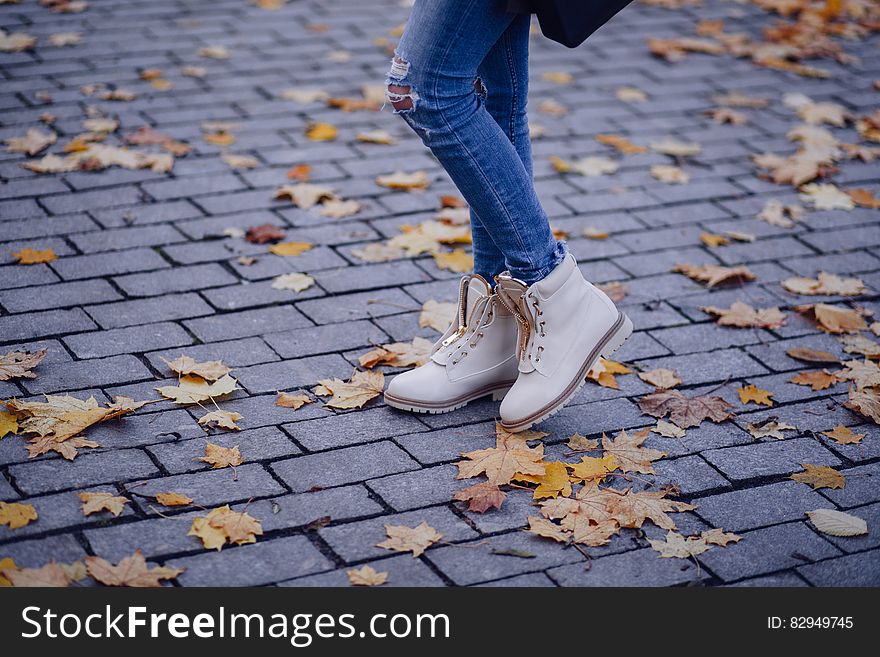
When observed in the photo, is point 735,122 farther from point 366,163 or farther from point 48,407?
point 48,407

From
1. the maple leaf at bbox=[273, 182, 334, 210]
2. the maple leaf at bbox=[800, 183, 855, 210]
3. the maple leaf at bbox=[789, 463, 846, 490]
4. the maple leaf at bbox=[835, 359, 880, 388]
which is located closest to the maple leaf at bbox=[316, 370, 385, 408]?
the maple leaf at bbox=[789, 463, 846, 490]

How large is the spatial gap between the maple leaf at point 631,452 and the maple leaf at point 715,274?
1004 mm

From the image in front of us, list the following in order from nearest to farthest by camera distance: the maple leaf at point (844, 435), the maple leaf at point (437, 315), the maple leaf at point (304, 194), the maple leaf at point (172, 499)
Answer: the maple leaf at point (172, 499) < the maple leaf at point (844, 435) < the maple leaf at point (437, 315) < the maple leaf at point (304, 194)

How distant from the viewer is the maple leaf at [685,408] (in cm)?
271

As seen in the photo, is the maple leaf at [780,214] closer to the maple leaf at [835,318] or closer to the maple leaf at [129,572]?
the maple leaf at [835,318]

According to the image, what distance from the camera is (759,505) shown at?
7.82 feet

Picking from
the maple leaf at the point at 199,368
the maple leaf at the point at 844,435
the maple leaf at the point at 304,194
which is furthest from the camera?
the maple leaf at the point at 304,194

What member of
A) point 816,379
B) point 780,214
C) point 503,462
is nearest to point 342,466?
point 503,462

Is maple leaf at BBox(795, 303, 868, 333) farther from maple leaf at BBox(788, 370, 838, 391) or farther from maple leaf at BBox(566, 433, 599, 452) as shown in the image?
maple leaf at BBox(566, 433, 599, 452)

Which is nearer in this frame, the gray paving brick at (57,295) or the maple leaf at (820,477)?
the maple leaf at (820,477)

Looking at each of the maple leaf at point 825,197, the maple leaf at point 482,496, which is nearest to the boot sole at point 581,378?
the maple leaf at point 482,496

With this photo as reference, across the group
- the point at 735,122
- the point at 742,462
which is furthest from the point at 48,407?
the point at 735,122

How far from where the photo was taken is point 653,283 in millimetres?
3461

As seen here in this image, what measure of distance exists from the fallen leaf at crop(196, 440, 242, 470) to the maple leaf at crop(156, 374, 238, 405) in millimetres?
231
